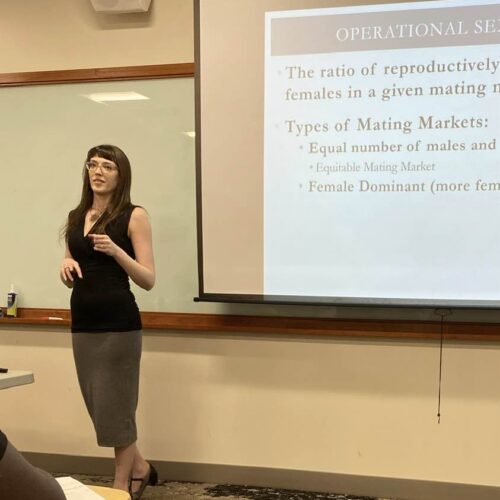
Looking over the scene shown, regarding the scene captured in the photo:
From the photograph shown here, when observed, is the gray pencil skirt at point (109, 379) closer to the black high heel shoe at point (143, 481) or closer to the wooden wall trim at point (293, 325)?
the black high heel shoe at point (143, 481)

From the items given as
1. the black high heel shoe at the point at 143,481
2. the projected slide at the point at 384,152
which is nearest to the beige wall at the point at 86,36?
the projected slide at the point at 384,152

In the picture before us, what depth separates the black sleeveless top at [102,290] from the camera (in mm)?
2002

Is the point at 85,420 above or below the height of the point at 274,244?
below

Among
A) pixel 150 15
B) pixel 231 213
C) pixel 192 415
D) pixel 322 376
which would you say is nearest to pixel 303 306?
pixel 322 376

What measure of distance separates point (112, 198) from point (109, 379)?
67 cm

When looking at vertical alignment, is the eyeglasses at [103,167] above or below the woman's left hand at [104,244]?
above

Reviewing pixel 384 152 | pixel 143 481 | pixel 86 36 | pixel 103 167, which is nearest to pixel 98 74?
pixel 86 36

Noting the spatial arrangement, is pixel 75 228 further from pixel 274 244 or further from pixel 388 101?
pixel 388 101

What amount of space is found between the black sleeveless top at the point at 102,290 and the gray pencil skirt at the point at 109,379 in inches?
1.5

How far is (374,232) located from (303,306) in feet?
1.49

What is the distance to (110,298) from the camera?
2.02 meters

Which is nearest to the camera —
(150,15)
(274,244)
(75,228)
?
(75,228)

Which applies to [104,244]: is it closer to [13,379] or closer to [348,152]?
[13,379]

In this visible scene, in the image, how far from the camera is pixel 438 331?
89.1 inches
